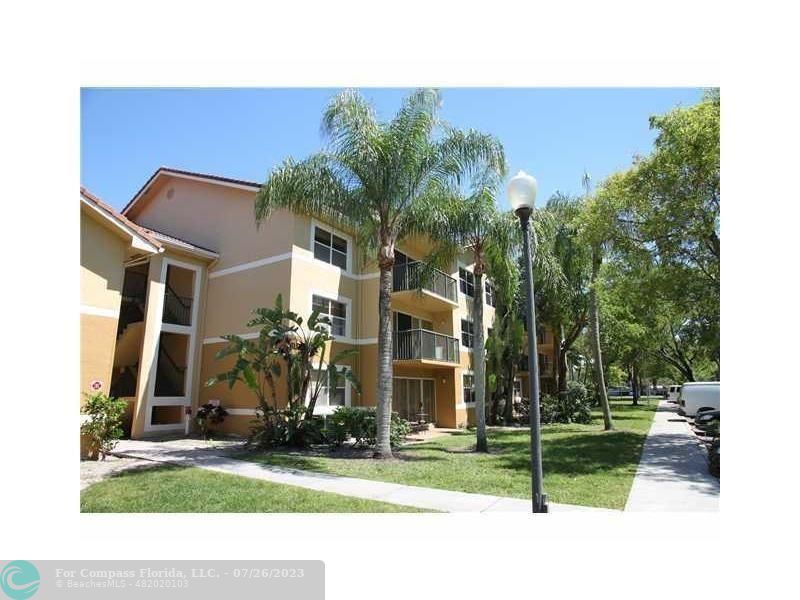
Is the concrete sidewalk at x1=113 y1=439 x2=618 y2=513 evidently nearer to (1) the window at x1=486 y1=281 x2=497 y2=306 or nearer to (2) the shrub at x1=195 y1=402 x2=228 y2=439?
(2) the shrub at x1=195 y1=402 x2=228 y2=439

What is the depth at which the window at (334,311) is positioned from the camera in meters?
17.2

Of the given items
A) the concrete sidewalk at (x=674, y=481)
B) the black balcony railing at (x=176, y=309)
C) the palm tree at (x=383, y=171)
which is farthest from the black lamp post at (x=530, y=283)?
the black balcony railing at (x=176, y=309)

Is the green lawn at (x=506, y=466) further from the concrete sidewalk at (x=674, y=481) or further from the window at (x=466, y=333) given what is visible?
the window at (x=466, y=333)

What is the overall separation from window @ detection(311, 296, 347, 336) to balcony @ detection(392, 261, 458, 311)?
247cm

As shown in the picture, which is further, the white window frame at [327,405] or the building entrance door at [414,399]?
the building entrance door at [414,399]

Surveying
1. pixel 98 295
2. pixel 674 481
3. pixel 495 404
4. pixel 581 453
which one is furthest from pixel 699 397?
Result: pixel 98 295

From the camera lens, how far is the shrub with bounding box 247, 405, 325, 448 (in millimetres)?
13398

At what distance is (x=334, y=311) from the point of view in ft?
58.7

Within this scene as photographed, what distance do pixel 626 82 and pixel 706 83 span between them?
121cm

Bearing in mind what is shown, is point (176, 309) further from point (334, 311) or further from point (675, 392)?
point (675, 392)

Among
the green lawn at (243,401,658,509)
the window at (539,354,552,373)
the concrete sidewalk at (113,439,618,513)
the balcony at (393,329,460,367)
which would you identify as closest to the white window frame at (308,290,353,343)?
the balcony at (393,329,460,367)

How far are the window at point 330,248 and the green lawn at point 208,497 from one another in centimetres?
969
